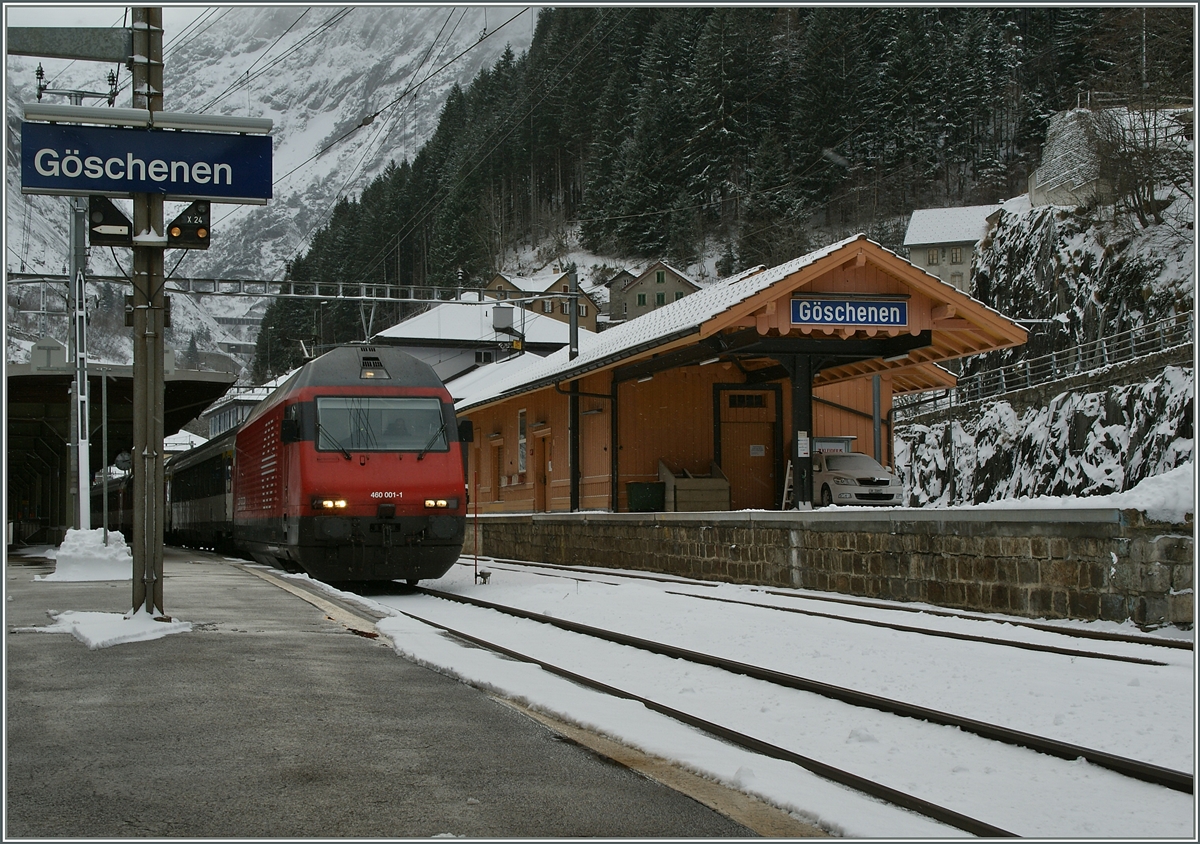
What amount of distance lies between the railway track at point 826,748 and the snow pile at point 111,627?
2405 millimetres

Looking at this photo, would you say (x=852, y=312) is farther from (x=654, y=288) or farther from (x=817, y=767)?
(x=654, y=288)

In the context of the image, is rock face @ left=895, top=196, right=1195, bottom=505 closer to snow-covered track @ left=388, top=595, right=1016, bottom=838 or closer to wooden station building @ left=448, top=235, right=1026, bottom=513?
wooden station building @ left=448, top=235, right=1026, bottom=513

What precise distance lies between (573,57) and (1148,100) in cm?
8078

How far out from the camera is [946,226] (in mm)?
101750

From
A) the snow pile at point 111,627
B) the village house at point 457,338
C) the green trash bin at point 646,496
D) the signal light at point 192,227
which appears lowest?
the snow pile at point 111,627

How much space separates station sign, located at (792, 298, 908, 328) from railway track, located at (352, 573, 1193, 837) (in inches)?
353

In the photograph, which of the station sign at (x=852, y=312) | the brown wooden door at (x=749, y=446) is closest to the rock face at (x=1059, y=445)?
the brown wooden door at (x=749, y=446)

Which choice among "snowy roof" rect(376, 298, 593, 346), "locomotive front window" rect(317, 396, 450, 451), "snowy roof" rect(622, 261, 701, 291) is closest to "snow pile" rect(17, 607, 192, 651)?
"locomotive front window" rect(317, 396, 450, 451)

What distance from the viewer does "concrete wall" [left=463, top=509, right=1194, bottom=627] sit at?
31.6ft

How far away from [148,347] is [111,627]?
2.40 meters

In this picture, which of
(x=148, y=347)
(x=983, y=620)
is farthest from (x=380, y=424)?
(x=983, y=620)

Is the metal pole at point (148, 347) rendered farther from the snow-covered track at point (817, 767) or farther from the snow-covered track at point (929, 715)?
the snow-covered track at point (929, 715)

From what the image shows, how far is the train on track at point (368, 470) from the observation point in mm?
15562

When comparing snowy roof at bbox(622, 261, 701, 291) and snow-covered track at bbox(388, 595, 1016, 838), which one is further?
snowy roof at bbox(622, 261, 701, 291)
